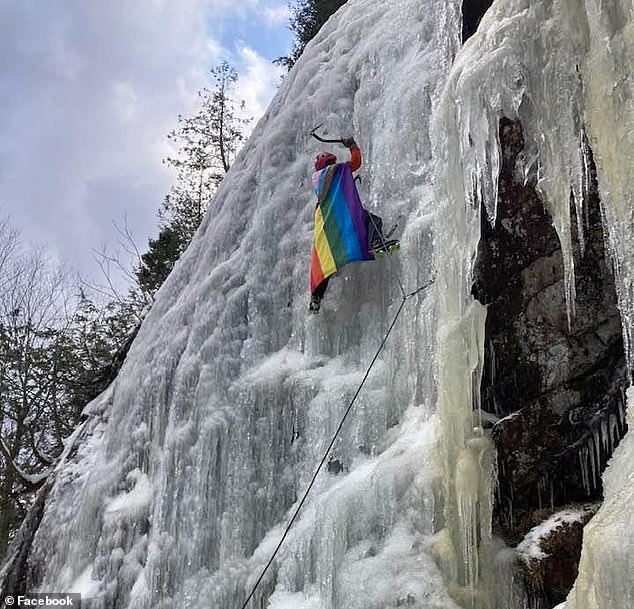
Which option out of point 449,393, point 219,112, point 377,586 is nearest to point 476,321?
point 449,393

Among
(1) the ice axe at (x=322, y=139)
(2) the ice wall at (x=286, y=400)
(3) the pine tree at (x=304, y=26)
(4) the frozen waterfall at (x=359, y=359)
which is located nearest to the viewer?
(4) the frozen waterfall at (x=359, y=359)

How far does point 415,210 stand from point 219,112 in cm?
1052

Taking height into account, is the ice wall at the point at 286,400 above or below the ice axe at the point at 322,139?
below

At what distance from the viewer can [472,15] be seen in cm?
557

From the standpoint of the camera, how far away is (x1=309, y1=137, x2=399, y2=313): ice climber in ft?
16.4

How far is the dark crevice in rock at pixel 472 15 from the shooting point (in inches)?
218

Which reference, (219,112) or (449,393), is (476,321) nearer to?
(449,393)

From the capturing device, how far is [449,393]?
3.76 meters
